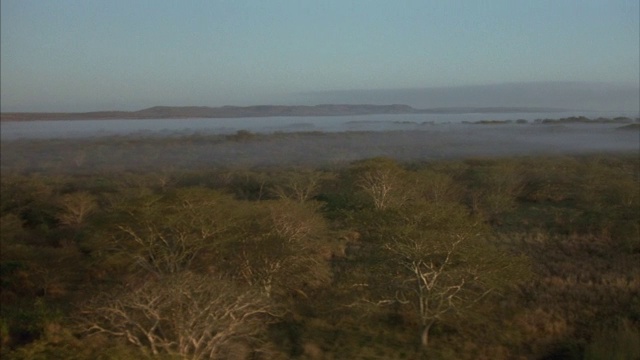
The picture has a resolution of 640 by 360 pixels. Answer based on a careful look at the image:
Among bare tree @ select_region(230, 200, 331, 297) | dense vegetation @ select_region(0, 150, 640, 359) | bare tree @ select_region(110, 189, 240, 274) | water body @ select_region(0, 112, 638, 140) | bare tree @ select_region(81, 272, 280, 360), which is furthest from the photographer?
water body @ select_region(0, 112, 638, 140)

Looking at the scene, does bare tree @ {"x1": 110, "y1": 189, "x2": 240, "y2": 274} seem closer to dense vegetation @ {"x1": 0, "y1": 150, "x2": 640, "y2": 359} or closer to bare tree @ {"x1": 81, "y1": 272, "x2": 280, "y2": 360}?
dense vegetation @ {"x1": 0, "y1": 150, "x2": 640, "y2": 359}

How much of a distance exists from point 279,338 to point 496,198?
1612 cm

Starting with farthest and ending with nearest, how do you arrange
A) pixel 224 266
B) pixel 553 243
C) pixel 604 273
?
pixel 553 243
pixel 604 273
pixel 224 266

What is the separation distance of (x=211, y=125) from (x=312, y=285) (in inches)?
1307

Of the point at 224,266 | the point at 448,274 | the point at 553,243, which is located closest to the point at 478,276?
the point at 448,274

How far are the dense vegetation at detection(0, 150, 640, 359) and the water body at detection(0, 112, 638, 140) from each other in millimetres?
3114

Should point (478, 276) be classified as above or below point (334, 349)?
above

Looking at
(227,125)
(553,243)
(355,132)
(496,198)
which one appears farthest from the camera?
(355,132)

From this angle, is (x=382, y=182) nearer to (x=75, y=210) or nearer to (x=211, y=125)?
(x=75, y=210)

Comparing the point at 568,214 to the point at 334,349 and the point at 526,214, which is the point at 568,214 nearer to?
the point at 526,214

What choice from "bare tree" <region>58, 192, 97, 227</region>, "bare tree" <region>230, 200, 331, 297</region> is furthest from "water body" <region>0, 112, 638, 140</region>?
"bare tree" <region>230, 200, 331, 297</region>

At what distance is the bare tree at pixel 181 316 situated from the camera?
314 inches

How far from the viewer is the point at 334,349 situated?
9883 mm

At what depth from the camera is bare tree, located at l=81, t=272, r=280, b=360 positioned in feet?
26.1
